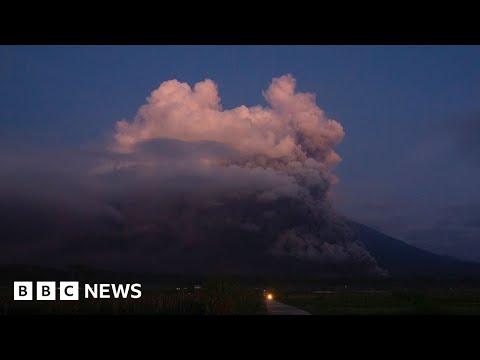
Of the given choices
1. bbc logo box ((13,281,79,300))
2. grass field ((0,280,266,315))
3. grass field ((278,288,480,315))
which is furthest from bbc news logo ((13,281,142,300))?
grass field ((278,288,480,315))

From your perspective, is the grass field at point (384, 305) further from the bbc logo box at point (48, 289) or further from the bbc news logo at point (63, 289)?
the bbc logo box at point (48, 289)

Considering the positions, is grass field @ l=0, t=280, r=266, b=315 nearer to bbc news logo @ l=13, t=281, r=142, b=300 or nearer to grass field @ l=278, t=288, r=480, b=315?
bbc news logo @ l=13, t=281, r=142, b=300

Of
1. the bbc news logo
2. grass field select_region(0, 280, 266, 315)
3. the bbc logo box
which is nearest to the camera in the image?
the bbc news logo

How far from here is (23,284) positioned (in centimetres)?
1830

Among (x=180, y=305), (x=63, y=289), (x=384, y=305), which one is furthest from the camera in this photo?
(x=384, y=305)

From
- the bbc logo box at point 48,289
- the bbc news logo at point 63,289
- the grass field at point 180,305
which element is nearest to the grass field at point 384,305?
the grass field at point 180,305

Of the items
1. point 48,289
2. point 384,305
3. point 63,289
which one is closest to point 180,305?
point 48,289

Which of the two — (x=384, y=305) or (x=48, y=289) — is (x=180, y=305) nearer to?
(x=48, y=289)

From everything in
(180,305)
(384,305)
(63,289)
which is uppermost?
(63,289)
